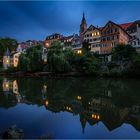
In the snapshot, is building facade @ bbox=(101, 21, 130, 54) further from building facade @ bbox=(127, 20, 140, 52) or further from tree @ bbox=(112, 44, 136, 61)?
tree @ bbox=(112, 44, 136, 61)

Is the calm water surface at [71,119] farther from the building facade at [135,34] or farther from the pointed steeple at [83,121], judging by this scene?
the building facade at [135,34]

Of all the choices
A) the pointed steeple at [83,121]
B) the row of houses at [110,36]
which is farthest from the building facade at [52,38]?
the pointed steeple at [83,121]

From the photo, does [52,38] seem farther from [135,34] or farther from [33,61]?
[135,34]

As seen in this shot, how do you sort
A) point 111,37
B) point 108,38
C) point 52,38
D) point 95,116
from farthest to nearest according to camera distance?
1. point 52,38
2. point 108,38
3. point 111,37
4. point 95,116

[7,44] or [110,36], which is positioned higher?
[7,44]

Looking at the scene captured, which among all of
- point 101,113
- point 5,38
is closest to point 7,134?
point 101,113

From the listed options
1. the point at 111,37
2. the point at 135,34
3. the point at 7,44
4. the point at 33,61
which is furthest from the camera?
the point at 7,44

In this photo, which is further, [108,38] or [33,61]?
[108,38]

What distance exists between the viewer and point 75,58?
4712 cm

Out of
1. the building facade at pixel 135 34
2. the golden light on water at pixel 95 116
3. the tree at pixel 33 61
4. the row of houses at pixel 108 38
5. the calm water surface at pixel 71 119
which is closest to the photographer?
the calm water surface at pixel 71 119

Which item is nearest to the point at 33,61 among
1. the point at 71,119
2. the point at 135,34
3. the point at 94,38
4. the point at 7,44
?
the point at 94,38

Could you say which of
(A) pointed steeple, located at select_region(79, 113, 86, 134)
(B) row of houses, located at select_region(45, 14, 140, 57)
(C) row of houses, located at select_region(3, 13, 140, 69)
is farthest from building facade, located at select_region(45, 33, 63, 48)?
(A) pointed steeple, located at select_region(79, 113, 86, 134)

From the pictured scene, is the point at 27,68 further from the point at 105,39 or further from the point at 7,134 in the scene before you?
the point at 7,134

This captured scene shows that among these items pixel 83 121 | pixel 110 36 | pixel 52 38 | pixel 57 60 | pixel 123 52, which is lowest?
pixel 83 121
